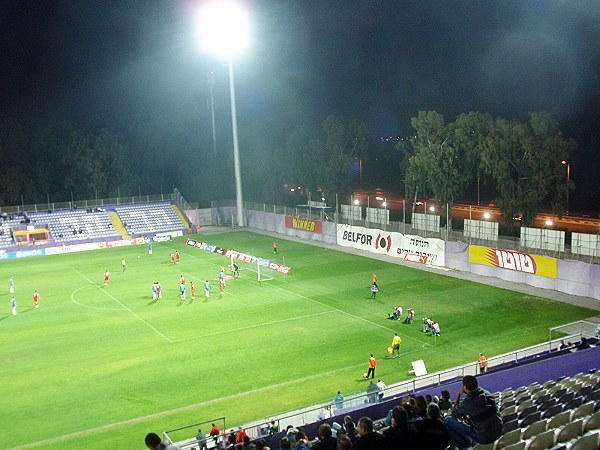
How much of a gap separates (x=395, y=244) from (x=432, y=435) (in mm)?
43486

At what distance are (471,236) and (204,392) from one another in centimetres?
2648

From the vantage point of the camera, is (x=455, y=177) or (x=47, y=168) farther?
(x=47, y=168)

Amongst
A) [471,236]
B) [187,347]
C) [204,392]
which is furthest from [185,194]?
[204,392]

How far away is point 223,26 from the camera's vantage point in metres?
62.6

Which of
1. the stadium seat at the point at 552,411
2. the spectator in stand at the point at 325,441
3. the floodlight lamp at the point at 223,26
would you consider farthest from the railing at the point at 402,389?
the floodlight lamp at the point at 223,26

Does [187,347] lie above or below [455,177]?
below

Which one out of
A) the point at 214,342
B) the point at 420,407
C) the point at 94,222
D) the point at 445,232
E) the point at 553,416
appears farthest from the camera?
the point at 94,222

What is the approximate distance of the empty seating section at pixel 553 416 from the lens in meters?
9.19

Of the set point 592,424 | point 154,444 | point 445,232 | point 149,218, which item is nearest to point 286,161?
point 149,218

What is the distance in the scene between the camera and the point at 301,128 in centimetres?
7706

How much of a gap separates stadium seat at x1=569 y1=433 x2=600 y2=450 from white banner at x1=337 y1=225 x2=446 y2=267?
38.9 m

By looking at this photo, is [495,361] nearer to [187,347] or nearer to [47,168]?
[187,347]

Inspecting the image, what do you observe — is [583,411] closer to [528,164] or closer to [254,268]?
[528,164]

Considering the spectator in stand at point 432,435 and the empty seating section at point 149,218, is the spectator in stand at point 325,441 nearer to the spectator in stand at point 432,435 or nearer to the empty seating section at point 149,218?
the spectator in stand at point 432,435
